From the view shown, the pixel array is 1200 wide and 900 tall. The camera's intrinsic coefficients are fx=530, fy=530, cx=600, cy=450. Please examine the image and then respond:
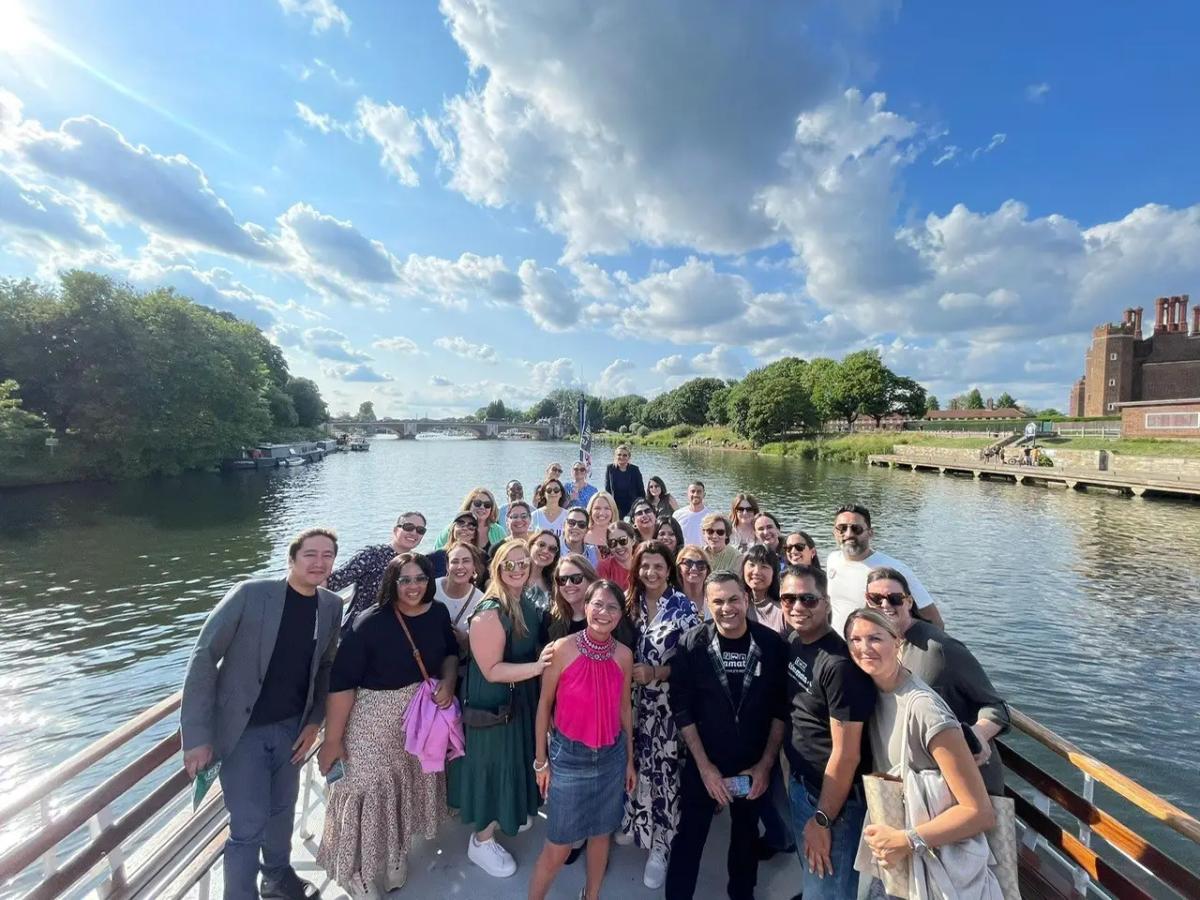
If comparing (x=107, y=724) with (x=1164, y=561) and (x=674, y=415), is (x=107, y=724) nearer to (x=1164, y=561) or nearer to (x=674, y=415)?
(x=1164, y=561)

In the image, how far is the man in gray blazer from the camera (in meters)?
2.56

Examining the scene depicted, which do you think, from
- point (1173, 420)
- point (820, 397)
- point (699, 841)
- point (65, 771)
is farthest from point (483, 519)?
point (820, 397)

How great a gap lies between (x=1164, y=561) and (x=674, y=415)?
93.7 metres

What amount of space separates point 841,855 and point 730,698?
776mm

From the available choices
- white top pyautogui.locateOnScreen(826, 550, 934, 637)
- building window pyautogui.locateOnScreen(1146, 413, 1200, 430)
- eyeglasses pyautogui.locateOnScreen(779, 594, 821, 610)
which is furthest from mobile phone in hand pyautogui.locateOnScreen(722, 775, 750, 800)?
building window pyautogui.locateOnScreen(1146, 413, 1200, 430)

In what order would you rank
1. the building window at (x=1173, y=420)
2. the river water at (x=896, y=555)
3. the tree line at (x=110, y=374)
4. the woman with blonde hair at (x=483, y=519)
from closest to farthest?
the woman with blonde hair at (x=483, y=519)
the river water at (x=896, y=555)
the tree line at (x=110, y=374)
the building window at (x=1173, y=420)

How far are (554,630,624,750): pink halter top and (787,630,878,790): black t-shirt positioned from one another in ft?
2.82

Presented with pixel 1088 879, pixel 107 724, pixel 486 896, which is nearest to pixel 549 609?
pixel 486 896

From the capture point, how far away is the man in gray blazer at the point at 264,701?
2559 mm

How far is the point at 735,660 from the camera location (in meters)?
2.71

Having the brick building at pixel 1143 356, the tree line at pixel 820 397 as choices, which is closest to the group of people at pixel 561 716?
the tree line at pixel 820 397

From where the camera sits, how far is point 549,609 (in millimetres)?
3271

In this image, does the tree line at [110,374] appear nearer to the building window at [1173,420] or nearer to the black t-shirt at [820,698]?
the black t-shirt at [820,698]

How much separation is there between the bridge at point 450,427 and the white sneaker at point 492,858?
4048 inches
